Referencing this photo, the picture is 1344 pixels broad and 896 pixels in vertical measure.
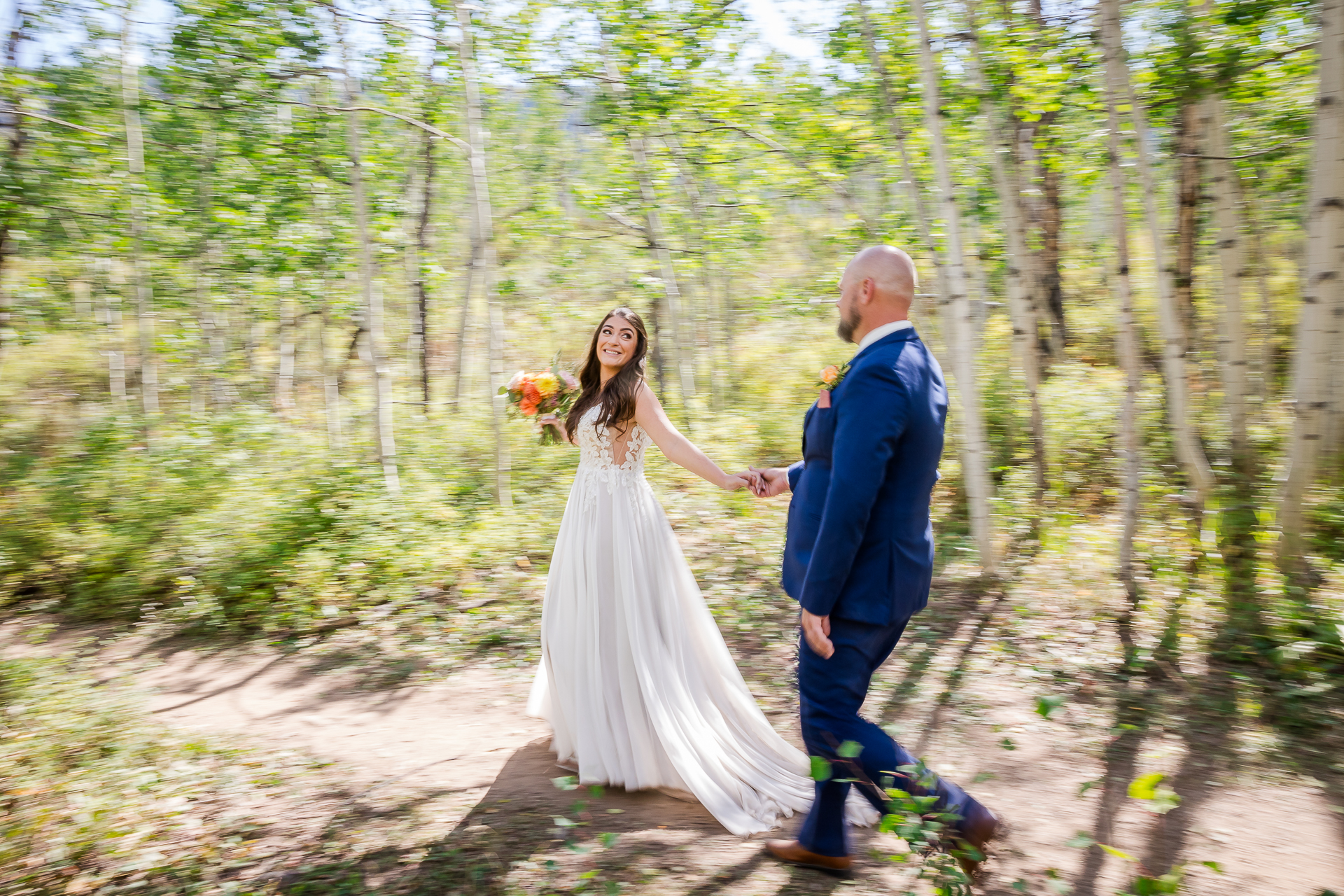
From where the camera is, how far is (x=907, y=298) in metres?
2.97

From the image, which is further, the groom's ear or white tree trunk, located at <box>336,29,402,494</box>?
white tree trunk, located at <box>336,29,402,494</box>

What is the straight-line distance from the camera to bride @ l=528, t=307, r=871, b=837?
12.6ft

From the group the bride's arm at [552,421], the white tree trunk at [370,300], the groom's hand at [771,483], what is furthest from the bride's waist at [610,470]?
the white tree trunk at [370,300]

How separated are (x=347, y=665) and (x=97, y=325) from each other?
1212 cm

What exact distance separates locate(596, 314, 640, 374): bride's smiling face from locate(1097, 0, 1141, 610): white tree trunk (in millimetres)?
3894

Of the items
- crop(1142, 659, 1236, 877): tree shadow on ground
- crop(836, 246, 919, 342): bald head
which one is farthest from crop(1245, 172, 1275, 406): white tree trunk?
crop(836, 246, 919, 342): bald head

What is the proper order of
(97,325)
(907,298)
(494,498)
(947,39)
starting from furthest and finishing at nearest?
(97,325)
(494,498)
(947,39)
(907,298)

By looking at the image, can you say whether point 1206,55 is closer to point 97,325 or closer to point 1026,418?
point 1026,418

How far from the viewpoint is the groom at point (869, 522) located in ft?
9.16

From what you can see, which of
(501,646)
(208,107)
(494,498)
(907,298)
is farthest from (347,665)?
(208,107)

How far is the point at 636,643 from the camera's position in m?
3.96

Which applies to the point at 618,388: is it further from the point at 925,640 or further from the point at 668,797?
the point at 925,640

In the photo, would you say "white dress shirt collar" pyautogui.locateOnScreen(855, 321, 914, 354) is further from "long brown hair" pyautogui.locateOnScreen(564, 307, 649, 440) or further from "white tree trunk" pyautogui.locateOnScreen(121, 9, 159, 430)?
"white tree trunk" pyautogui.locateOnScreen(121, 9, 159, 430)

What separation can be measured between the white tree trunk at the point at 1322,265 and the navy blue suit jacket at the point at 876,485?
3.81 metres
